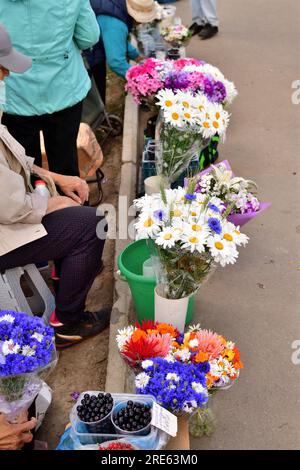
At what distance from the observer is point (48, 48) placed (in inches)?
120

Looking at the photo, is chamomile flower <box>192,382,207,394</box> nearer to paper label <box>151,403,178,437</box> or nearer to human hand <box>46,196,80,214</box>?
paper label <box>151,403,178,437</box>

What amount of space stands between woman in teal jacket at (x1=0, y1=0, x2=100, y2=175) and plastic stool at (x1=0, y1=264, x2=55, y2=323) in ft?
3.25

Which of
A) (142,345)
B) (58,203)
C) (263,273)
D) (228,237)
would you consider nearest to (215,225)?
(228,237)

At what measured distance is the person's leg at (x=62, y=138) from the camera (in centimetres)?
333

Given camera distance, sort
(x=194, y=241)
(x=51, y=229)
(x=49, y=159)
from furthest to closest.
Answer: (x=49, y=159) < (x=51, y=229) < (x=194, y=241)

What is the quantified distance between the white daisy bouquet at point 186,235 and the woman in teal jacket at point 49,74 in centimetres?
117

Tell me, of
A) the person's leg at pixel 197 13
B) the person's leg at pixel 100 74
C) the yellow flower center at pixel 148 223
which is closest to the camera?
the yellow flower center at pixel 148 223

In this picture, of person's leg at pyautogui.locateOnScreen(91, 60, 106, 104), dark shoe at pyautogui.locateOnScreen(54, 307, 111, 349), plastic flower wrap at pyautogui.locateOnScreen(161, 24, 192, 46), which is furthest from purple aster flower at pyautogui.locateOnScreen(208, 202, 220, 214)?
plastic flower wrap at pyautogui.locateOnScreen(161, 24, 192, 46)

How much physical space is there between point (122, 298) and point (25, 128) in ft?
4.21

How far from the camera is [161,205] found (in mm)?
2418

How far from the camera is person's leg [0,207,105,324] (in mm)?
2695

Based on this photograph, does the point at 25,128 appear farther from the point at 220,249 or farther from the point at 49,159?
the point at 220,249

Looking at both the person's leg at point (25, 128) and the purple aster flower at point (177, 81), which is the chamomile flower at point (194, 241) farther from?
the purple aster flower at point (177, 81)

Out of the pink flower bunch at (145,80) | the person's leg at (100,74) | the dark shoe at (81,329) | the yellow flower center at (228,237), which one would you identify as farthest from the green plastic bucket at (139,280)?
the person's leg at (100,74)
